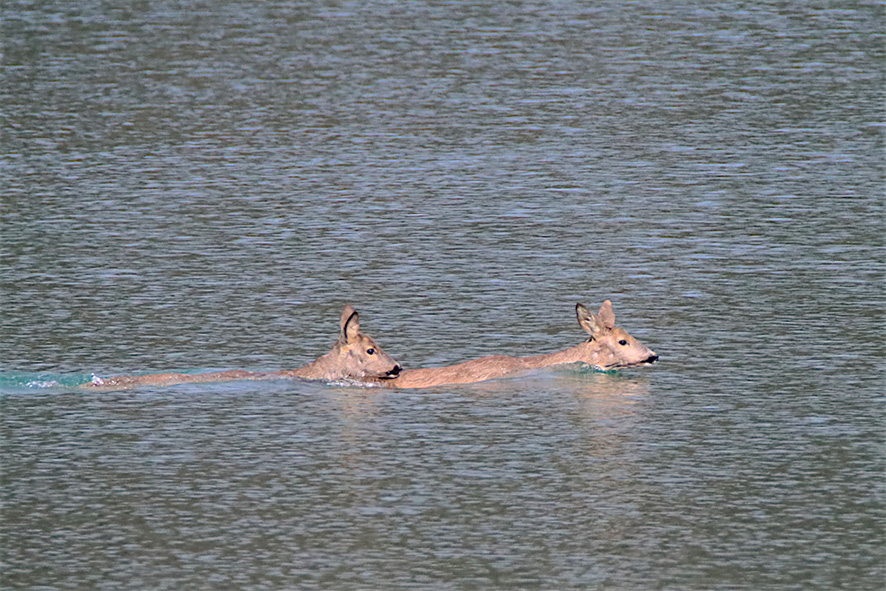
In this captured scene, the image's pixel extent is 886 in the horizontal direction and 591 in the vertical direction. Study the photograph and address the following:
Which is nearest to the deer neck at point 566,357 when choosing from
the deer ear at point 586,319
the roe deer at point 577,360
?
the roe deer at point 577,360

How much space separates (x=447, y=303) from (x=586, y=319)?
6.56 ft

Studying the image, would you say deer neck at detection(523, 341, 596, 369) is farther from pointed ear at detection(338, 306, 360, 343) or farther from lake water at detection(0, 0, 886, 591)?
pointed ear at detection(338, 306, 360, 343)

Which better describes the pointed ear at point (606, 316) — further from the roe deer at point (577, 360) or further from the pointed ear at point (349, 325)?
the pointed ear at point (349, 325)

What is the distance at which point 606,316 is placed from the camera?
15094 mm

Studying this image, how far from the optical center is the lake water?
1097 cm

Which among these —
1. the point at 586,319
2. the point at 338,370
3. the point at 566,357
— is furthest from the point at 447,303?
the point at 338,370

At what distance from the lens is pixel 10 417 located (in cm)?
1362

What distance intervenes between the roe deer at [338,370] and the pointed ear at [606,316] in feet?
5.88

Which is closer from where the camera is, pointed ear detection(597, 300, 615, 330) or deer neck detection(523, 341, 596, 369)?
deer neck detection(523, 341, 596, 369)

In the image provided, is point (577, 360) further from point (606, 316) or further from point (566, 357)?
point (606, 316)

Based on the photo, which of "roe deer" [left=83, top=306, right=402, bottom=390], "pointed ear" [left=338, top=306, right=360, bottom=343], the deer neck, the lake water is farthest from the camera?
the deer neck

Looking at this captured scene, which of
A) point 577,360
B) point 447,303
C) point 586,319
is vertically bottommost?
point 447,303

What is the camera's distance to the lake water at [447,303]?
11.0 m

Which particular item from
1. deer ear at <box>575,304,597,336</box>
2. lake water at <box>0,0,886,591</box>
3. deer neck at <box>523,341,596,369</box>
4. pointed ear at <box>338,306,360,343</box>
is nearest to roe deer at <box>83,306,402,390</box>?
pointed ear at <box>338,306,360,343</box>
